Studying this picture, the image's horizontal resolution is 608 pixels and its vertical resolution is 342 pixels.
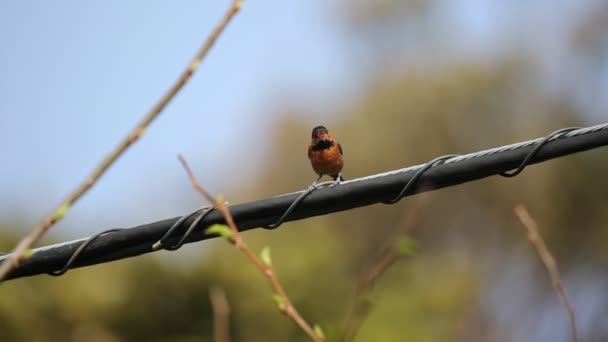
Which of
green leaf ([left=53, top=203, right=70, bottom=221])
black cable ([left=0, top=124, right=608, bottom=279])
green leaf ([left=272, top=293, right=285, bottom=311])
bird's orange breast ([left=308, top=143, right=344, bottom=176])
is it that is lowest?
bird's orange breast ([left=308, top=143, right=344, bottom=176])

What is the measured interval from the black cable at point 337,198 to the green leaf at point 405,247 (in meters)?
1.24

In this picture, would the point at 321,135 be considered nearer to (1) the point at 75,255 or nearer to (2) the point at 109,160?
(1) the point at 75,255

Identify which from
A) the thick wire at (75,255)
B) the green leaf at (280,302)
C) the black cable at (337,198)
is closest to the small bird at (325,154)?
the black cable at (337,198)

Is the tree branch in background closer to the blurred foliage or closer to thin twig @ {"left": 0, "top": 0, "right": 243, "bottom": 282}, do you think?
thin twig @ {"left": 0, "top": 0, "right": 243, "bottom": 282}

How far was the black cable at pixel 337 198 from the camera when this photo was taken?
3.33 metres

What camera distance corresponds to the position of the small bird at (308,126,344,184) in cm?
643

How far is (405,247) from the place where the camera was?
210 centimetres

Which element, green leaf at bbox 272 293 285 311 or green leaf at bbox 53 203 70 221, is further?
green leaf at bbox 272 293 285 311

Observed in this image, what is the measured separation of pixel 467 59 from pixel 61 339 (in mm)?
16845

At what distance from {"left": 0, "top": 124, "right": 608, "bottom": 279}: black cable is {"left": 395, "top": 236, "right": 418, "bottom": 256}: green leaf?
1.24m

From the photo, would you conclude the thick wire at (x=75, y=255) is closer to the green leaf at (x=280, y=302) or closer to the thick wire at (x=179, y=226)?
the thick wire at (x=179, y=226)

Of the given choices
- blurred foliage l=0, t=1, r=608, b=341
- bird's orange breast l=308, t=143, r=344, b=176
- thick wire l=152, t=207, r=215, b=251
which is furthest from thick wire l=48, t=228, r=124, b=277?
blurred foliage l=0, t=1, r=608, b=341

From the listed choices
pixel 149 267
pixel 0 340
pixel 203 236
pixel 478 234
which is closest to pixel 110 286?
pixel 149 267

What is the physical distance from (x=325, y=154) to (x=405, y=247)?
4348 mm
